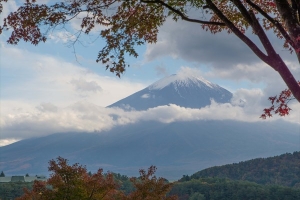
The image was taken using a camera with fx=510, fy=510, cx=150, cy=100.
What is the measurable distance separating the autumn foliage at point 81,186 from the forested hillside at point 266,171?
78.2 metres

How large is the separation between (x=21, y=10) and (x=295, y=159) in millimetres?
104930

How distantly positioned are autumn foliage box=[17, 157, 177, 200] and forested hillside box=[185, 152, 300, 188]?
7820 centimetres

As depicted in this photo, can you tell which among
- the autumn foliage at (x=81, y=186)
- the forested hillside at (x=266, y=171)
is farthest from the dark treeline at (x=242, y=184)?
the autumn foliage at (x=81, y=186)

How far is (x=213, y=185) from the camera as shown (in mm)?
73500

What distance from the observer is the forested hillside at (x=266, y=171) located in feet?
318

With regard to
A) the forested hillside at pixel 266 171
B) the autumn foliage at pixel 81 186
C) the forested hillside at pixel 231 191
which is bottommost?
the autumn foliage at pixel 81 186

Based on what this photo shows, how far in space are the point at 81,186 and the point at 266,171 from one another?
87606 mm

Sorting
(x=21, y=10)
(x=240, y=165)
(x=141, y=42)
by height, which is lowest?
(x=141, y=42)

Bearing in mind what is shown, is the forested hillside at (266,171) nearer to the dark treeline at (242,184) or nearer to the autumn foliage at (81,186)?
the dark treeline at (242,184)

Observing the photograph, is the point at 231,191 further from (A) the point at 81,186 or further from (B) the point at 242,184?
(A) the point at 81,186

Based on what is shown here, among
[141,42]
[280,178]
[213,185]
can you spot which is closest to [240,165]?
[280,178]

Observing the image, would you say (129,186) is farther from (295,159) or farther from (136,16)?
(136,16)

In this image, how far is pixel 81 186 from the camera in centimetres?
1681

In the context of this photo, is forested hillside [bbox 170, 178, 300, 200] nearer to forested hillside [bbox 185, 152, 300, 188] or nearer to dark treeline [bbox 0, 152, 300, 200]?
dark treeline [bbox 0, 152, 300, 200]
